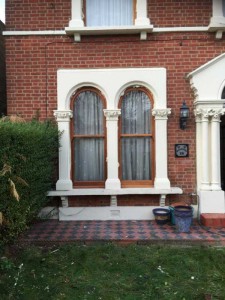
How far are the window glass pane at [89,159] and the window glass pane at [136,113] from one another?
2.47 ft

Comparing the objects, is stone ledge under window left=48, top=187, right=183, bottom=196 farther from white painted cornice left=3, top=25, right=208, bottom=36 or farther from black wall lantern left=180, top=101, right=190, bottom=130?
white painted cornice left=3, top=25, right=208, bottom=36

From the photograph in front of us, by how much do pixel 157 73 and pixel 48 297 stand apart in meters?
5.13

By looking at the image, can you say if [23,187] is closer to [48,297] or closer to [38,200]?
[38,200]

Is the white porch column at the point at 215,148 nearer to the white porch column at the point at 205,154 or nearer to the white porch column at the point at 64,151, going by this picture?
the white porch column at the point at 205,154

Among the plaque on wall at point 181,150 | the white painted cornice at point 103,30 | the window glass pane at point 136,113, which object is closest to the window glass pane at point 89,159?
the window glass pane at point 136,113

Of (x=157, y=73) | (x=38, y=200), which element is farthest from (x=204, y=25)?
(x=38, y=200)

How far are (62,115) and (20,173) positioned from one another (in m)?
2.44

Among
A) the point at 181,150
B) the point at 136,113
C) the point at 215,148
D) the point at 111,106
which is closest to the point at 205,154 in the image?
the point at 215,148

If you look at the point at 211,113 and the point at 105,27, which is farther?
the point at 105,27

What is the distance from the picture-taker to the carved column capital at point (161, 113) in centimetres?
670

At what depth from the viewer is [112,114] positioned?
6766 mm

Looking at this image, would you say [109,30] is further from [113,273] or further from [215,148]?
[113,273]

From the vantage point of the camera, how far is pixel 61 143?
6.80 metres

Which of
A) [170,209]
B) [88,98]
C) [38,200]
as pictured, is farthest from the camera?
[88,98]
